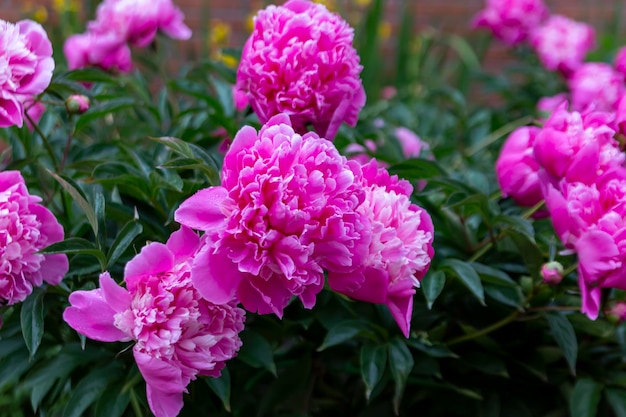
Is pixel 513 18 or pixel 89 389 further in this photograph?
pixel 513 18

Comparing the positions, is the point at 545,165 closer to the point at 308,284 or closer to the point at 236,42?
the point at 308,284

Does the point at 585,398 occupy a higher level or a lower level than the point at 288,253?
lower

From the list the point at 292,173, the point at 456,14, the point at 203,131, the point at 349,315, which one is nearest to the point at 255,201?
the point at 292,173

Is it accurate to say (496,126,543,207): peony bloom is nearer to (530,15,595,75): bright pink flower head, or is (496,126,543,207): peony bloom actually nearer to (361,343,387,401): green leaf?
(361,343,387,401): green leaf

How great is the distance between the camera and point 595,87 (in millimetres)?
1438

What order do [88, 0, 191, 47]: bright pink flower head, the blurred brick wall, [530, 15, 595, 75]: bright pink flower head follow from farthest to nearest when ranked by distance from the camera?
the blurred brick wall, [530, 15, 595, 75]: bright pink flower head, [88, 0, 191, 47]: bright pink flower head

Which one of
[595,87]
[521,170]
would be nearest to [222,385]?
[521,170]

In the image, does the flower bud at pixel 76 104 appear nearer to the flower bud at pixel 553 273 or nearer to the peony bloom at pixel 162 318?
the peony bloom at pixel 162 318

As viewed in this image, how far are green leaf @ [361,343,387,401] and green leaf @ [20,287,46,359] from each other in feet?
0.98

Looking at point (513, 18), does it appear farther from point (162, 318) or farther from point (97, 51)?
point (162, 318)

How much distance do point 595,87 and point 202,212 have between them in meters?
1.11

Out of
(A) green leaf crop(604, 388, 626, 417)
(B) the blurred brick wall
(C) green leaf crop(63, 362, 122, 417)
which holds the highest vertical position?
(C) green leaf crop(63, 362, 122, 417)

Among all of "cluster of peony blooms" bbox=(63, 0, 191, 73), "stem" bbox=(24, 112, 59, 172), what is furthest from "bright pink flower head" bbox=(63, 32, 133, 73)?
"stem" bbox=(24, 112, 59, 172)

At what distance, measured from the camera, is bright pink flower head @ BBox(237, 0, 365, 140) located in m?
0.67
